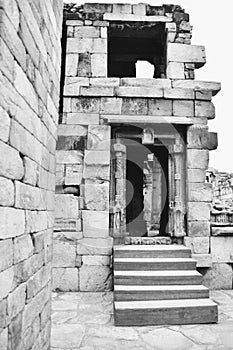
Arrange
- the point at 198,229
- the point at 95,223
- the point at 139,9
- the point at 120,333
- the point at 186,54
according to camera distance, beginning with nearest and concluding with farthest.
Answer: the point at 120,333
the point at 95,223
the point at 198,229
the point at 186,54
the point at 139,9

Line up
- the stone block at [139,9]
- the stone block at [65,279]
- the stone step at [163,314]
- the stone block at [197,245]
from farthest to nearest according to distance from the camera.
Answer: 1. the stone block at [139,9]
2. the stone block at [197,245]
3. the stone block at [65,279]
4. the stone step at [163,314]

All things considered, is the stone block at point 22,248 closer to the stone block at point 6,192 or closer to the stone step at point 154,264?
the stone block at point 6,192

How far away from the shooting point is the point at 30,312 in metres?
2.32

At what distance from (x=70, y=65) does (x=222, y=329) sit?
5.08m

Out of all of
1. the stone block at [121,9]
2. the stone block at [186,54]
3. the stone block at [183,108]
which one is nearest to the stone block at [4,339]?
the stone block at [183,108]

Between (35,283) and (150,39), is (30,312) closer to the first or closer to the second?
(35,283)

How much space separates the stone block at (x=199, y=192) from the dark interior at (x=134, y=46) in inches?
112

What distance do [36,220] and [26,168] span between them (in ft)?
1.65

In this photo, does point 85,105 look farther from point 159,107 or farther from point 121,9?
point 121,9

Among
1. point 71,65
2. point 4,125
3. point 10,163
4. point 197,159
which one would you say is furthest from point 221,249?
point 4,125

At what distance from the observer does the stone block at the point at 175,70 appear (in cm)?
612

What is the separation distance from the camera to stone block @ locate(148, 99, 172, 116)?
5.93 metres

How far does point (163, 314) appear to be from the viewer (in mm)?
3936

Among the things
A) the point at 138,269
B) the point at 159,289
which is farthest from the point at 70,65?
the point at 159,289
